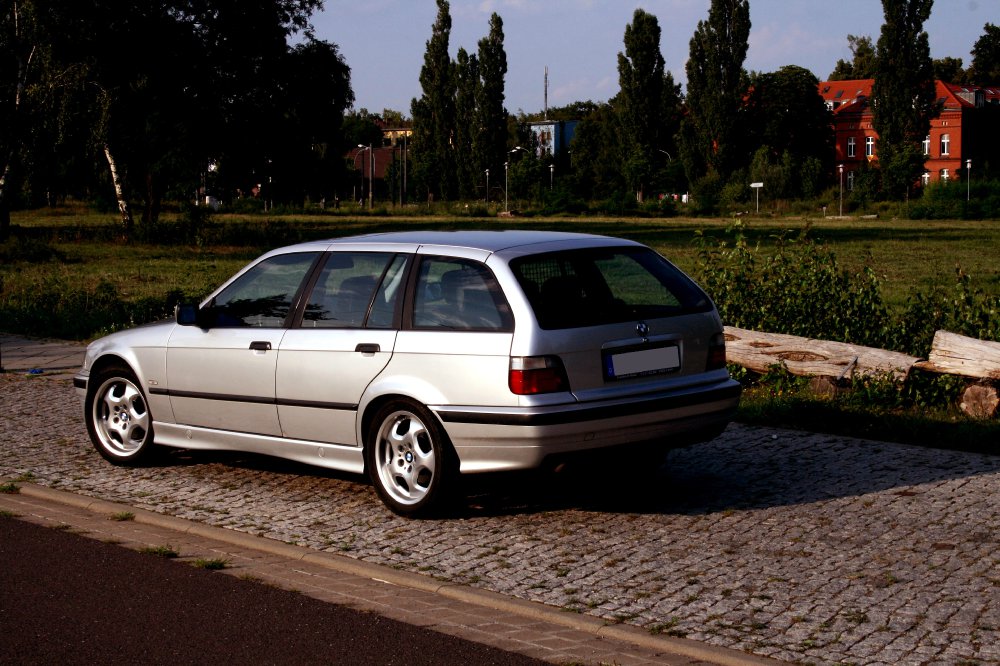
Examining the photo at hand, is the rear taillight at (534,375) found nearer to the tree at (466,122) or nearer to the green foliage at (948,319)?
the green foliage at (948,319)

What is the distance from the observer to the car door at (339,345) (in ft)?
23.8

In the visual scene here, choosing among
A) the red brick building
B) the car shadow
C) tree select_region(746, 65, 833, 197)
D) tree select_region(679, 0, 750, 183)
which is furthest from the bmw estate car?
the red brick building

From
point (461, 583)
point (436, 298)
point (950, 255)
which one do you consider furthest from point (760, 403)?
point (950, 255)

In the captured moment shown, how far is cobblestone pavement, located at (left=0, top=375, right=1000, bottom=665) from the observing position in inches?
205

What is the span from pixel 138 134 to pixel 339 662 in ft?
125

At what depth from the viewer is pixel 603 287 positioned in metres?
7.27

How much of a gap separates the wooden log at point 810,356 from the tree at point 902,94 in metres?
79.1

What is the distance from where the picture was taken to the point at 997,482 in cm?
777

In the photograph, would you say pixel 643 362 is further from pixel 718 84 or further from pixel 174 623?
pixel 718 84

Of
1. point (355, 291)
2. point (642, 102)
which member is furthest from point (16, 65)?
point (642, 102)

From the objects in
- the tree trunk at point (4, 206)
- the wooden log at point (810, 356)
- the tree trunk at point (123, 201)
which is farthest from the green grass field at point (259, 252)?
the tree trunk at point (4, 206)

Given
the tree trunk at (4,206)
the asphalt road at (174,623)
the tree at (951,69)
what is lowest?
the asphalt road at (174,623)

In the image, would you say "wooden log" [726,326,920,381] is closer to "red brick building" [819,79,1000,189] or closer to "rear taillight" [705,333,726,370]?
"rear taillight" [705,333,726,370]

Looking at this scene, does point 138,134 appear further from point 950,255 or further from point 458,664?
point 458,664
